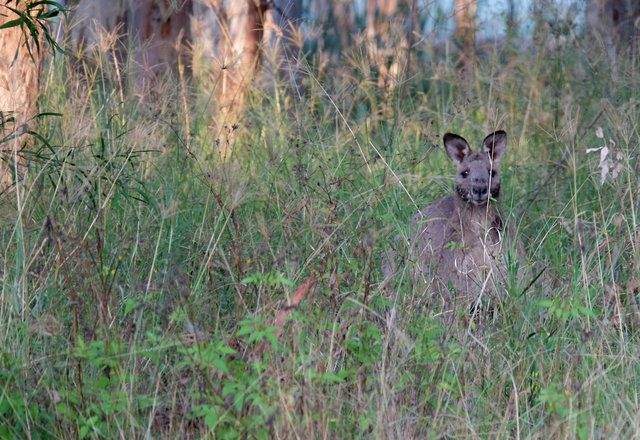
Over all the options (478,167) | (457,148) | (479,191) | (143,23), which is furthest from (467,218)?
(143,23)

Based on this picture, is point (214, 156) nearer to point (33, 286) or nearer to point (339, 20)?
point (33, 286)

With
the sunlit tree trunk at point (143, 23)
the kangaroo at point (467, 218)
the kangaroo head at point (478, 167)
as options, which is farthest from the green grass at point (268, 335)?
the sunlit tree trunk at point (143, 23)

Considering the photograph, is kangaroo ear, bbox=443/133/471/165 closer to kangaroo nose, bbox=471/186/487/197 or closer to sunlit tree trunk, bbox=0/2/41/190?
kangaroo nose, bbox=471/186/487/197

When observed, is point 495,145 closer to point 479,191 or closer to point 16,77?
point 479,191

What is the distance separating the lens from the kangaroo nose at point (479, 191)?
18.7ft

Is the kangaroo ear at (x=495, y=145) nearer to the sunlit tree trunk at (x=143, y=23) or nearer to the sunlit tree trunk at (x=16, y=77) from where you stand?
the sunlit tree trunk at (x=16, y=77)

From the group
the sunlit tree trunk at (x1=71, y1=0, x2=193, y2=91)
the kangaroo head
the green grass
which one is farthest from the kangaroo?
the sunlit tree trunk at (x1=71, y1=0, x2=193, y2=91)

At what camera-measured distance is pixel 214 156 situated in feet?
21.8

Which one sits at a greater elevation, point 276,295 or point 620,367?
point 276,295

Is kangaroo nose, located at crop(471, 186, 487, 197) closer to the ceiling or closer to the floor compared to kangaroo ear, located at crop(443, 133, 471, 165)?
closer to the floor

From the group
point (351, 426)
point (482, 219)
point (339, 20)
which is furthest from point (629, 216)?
point (339, 20)

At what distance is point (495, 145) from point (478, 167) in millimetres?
277

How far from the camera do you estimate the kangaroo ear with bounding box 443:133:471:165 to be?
606 cm

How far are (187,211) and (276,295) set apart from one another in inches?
63.5
